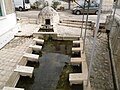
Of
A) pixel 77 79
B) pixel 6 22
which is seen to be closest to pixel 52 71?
pixel 77 79

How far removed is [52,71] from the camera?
276 inches

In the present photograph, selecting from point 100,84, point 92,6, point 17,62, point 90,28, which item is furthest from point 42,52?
point 92,6

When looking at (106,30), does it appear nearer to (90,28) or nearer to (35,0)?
(90,28)

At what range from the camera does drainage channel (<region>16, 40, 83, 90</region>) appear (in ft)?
19.6

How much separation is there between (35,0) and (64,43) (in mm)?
16413

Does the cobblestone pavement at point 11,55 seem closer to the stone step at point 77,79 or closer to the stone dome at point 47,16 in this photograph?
the stone step at point 77,79

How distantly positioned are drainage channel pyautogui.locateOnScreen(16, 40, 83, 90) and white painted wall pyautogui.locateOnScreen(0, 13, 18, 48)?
246 cm

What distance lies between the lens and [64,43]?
34.6ft

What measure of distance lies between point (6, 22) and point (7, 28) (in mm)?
398

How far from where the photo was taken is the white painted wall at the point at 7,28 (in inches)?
343

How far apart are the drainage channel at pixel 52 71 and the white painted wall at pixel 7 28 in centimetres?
246

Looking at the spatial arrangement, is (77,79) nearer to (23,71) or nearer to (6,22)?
(23,71)

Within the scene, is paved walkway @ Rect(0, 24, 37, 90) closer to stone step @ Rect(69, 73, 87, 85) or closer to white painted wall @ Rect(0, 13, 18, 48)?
white painted wall @ Rect(0, 13, 18, 48)

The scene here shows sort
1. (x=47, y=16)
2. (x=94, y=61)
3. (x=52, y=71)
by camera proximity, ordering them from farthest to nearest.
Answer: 1. (x=47, y=16)
2. (x=94, y=61)
3. (x=52, y=71)
